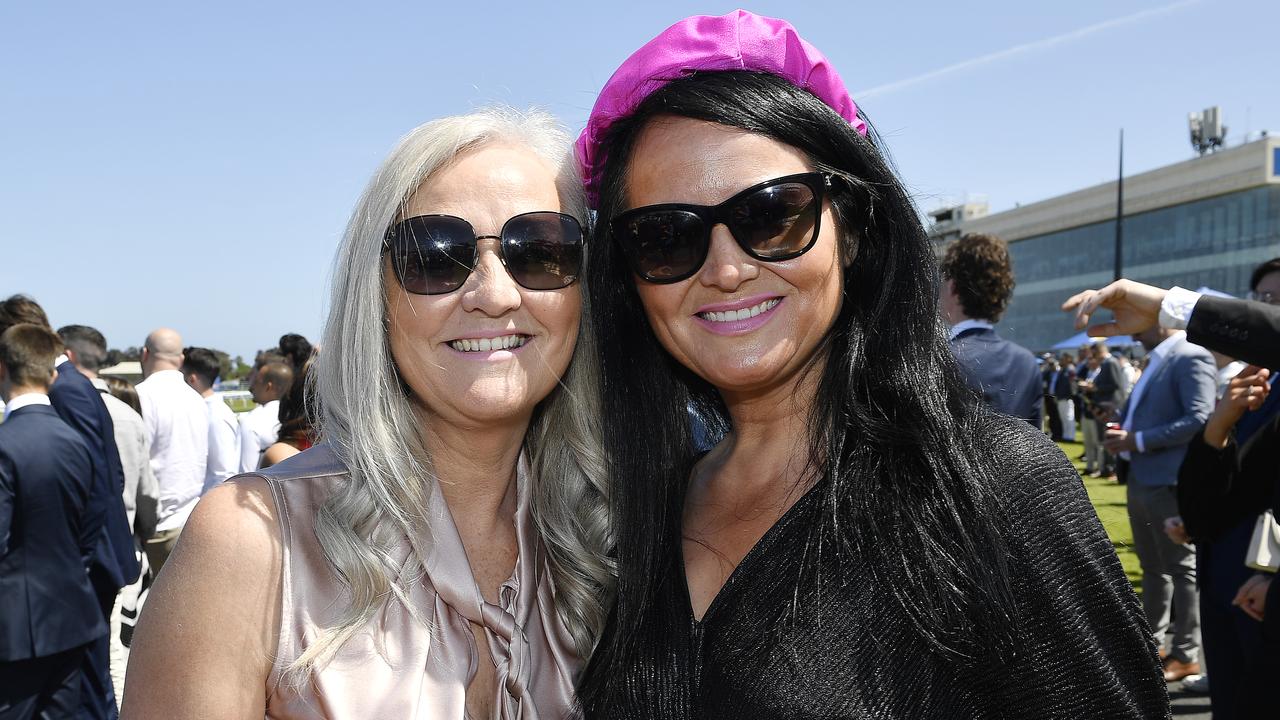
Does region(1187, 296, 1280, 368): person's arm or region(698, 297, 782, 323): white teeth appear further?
Answer: region(1187, 296, 1280, 368): person's arm

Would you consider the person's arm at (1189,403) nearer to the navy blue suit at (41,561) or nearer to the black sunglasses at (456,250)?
the black sunglasses at (456,250)

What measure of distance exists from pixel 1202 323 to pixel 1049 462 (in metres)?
1.88

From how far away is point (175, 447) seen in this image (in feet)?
22.3

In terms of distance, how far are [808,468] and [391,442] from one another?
2.99 ft

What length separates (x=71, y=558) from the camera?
4438 mm

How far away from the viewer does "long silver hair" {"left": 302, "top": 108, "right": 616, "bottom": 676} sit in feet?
6.22

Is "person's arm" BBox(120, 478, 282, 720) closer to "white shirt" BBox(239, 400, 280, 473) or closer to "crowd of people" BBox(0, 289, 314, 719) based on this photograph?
"crowd of people" BBox(0, 289, 314, 719)

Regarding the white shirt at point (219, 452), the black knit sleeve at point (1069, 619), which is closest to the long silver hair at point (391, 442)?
the black knit sleeve at point (1069, 619)

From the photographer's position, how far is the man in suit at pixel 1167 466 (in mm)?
6004

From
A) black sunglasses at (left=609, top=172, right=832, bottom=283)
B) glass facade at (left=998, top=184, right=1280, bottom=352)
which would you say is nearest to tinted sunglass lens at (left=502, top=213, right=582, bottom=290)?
black sunglasses at (left=609, top=172, right=832, bottom=283)

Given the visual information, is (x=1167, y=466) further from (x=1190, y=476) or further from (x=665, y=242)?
(x=665, y=242)

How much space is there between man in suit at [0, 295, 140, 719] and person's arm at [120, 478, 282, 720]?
3.49 meters

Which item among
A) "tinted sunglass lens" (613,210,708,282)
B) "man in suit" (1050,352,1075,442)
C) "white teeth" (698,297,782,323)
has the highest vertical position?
"tinted sunglass lens" (613,210,708,282)

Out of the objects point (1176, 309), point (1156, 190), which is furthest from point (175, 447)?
point (1156, 190)
